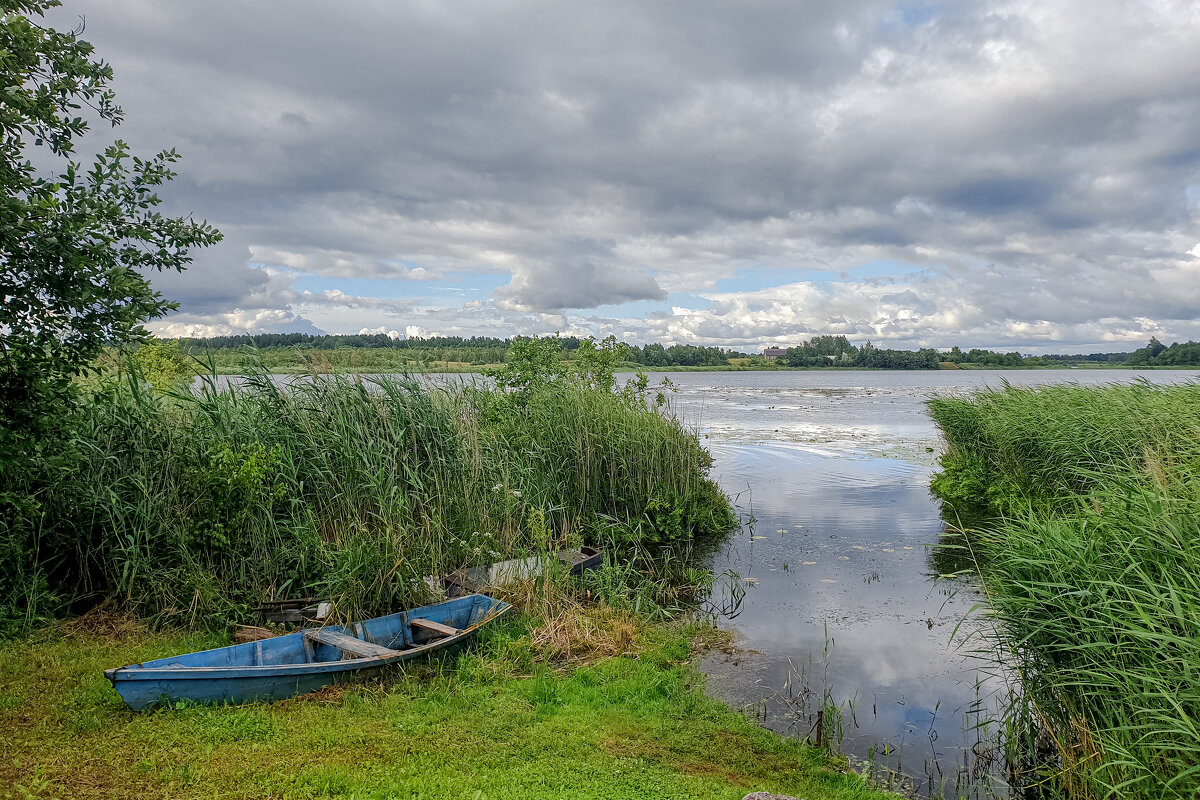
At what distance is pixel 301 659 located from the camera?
22.6 feet

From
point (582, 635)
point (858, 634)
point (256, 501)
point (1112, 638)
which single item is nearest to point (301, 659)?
point (256, 501)

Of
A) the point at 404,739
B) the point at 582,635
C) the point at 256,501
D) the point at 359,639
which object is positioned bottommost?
the point at 582,635

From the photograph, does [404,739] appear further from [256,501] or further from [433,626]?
[256,501]

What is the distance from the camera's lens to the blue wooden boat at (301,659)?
222 inches

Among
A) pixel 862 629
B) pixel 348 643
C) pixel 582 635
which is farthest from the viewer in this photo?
pixel 862 629

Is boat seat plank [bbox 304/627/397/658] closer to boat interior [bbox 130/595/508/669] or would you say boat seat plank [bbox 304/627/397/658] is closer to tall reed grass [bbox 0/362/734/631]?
boat interior [bbox 130/595/508/669]

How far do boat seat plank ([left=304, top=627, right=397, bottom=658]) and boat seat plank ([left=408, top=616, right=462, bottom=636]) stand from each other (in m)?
0.61

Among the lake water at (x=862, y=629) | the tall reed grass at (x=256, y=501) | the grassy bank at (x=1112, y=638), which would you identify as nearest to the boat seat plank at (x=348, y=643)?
the tall reed grass at (x=256, y=501)

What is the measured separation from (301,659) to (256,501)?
7.27ft

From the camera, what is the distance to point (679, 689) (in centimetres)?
723

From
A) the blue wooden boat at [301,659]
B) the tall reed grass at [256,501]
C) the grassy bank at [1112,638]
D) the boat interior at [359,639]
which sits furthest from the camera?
the tall reed grass at [256,501]

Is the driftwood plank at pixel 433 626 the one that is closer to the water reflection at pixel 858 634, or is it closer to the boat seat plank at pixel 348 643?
the boat seat plank at pixel 348 643

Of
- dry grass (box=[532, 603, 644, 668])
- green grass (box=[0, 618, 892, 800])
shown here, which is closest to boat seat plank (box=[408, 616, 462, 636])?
green grass (box=[0, 618, 892, 800])

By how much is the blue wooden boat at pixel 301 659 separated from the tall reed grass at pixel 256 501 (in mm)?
401
